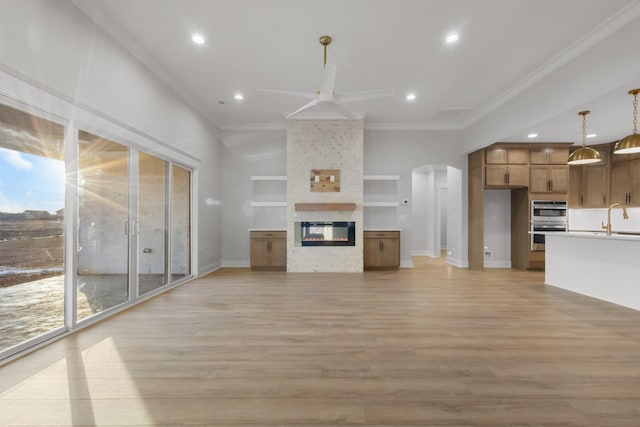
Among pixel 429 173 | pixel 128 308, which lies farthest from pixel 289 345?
pixel 429 173

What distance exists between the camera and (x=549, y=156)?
590cm

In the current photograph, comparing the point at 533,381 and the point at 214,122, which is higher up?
the point at 214,122

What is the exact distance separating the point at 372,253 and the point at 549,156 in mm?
4299

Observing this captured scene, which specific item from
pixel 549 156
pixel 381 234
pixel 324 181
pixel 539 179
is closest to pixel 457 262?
pixel 381 234

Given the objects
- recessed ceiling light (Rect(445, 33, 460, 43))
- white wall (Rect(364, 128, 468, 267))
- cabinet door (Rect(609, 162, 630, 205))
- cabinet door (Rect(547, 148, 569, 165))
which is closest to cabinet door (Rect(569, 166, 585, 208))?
cabinet door (Rect(609, 162, 630, 205))

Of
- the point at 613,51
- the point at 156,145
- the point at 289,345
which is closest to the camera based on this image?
the point at 289,345

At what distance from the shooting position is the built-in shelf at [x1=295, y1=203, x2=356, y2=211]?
5676 millimetres

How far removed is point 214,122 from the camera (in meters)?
6.00

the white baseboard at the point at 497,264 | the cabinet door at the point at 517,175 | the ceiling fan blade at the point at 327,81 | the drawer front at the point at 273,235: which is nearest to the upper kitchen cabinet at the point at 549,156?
the cabinet door at the point at 517,175

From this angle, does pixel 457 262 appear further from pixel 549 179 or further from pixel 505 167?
pixel 549 179

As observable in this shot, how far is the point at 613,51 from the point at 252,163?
19.3ft

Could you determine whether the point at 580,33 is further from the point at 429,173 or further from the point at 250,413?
the point at 429,173

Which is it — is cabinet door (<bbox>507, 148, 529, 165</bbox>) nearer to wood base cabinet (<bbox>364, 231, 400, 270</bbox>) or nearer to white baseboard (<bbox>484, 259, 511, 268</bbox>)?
white baseboard (<bbox>484, 259, 511, 268</bbox>)

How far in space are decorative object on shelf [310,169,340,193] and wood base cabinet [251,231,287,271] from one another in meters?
1.20
